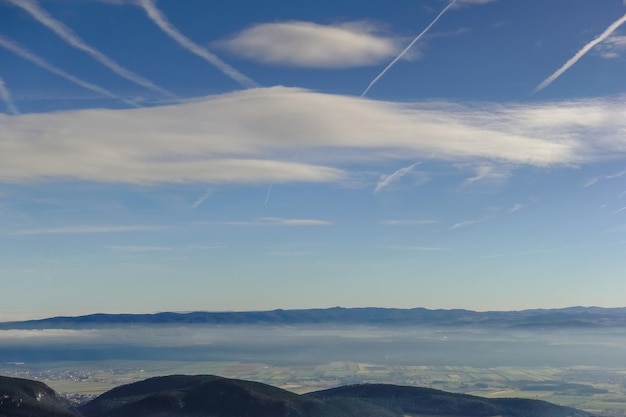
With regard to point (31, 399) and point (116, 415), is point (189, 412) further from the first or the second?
point (31, 399)

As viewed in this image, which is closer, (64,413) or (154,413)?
(64,413)

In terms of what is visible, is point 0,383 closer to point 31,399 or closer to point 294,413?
point 31,399

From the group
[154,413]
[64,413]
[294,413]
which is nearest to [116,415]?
[154,413]

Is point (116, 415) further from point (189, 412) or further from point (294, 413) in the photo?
point (294, 413)

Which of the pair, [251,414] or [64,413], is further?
[251,414]

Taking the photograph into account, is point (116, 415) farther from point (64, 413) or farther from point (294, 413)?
point (294, 413)

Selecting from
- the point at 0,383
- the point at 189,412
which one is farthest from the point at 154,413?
the point at 0,383

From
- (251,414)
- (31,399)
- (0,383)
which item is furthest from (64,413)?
(251,414)

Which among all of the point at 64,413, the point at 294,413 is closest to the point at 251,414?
the point at 294,413
